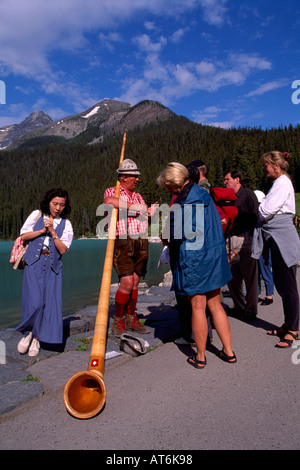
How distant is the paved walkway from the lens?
262 centimetres

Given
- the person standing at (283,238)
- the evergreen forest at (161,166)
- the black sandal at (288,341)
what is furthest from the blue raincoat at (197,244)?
the evergreen forest at (161,166)

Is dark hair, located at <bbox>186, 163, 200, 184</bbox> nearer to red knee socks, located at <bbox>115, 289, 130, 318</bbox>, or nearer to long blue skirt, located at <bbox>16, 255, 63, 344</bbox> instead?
red knee socks, located at <bbox>115, 289, 130, 318</bbox>

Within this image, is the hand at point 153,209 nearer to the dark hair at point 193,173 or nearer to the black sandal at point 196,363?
the dark hair at point 193,173

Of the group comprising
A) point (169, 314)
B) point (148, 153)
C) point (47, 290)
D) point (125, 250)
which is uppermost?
point (148, 153)

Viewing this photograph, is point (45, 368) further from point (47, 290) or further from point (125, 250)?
point (125, 250)

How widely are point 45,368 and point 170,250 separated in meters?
1.95

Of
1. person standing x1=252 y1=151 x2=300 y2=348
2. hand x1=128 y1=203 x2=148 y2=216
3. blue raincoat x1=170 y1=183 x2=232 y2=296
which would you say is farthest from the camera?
hand x1=128 y1=203 x2=148 y2=216

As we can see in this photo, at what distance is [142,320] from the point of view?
6242 mm

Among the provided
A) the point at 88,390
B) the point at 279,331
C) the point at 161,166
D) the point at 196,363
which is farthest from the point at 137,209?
the point at 161,166

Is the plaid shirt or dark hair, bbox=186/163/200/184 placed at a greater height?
dark hair, bbox=186/163/200/184

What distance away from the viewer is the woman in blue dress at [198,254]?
396 centimetres

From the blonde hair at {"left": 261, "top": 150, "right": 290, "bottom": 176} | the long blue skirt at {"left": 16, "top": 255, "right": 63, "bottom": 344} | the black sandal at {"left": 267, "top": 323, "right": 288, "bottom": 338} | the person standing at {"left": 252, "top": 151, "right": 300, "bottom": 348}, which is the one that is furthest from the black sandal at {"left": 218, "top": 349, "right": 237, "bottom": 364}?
the blonde hair at {"left": 261, "top": 150, "right": 290, "bottom": 176}

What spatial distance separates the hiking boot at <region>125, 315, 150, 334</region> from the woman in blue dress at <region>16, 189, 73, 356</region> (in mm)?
1150
